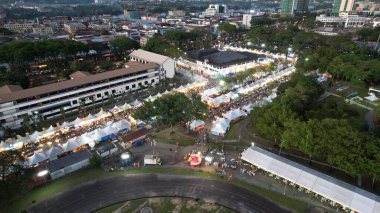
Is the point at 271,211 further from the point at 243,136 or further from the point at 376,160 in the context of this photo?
the point at 243,136

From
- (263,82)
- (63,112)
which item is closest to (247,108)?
(263,82)

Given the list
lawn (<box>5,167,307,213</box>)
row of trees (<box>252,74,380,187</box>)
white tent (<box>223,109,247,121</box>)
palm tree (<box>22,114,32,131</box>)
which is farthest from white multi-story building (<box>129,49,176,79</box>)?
lawn (<box>5,167,307,213</box>)

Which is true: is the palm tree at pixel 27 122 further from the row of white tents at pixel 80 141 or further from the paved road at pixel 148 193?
the paved road at pixel 148 193

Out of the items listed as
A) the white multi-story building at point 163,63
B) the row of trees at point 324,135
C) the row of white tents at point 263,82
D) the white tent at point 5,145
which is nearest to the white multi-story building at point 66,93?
the white multi-story building at point 163,63

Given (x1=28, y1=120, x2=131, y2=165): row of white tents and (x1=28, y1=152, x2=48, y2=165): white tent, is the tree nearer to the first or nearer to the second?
(x1=28, y1=120, x2=131, y2=165): row of white tents

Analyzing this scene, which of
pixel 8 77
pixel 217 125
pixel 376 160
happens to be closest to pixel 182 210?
pixel 217 125

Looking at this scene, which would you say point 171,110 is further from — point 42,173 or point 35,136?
point 35,136
